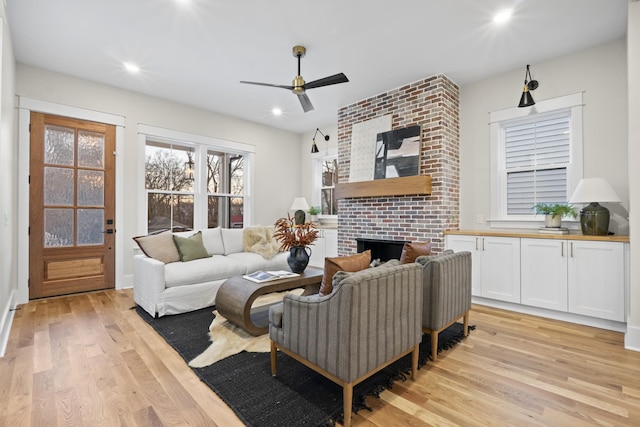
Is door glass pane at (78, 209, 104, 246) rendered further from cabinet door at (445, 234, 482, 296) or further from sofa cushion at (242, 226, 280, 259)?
cabinet door at (445, 234, 482, 296)

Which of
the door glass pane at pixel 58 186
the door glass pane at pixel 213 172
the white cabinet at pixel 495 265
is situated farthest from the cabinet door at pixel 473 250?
the door glass pane at pixel 58 186

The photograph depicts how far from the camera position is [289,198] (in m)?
6.89

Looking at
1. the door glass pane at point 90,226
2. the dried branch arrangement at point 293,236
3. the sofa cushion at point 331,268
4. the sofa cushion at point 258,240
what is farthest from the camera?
the sofa cushion at point 258,240

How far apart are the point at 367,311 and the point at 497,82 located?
3936 millimetres

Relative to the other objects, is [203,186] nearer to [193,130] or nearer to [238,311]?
[193,130]

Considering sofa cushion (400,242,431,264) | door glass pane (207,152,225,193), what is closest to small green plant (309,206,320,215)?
door glass pane (207,152,225,193)

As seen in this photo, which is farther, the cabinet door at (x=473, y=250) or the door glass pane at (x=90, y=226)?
the door glass pane at (x=90, y=226)

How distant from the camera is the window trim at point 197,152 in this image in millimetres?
4723

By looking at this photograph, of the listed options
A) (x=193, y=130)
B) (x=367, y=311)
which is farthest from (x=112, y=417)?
(x=193, y=130)

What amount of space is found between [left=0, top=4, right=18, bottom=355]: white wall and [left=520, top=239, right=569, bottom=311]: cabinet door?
16.4 feet

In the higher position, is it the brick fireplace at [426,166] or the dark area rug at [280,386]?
the brick fireplace at [426,166]

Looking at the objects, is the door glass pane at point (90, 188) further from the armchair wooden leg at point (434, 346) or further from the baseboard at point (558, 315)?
the baseboard at point (558, 315)

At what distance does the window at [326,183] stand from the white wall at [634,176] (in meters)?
4.47

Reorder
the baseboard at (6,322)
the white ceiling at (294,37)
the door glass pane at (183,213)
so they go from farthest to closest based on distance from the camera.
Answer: the door glass pane at (183,213)
the white ceiling at (294,37)
the baseboard at (6,322)
